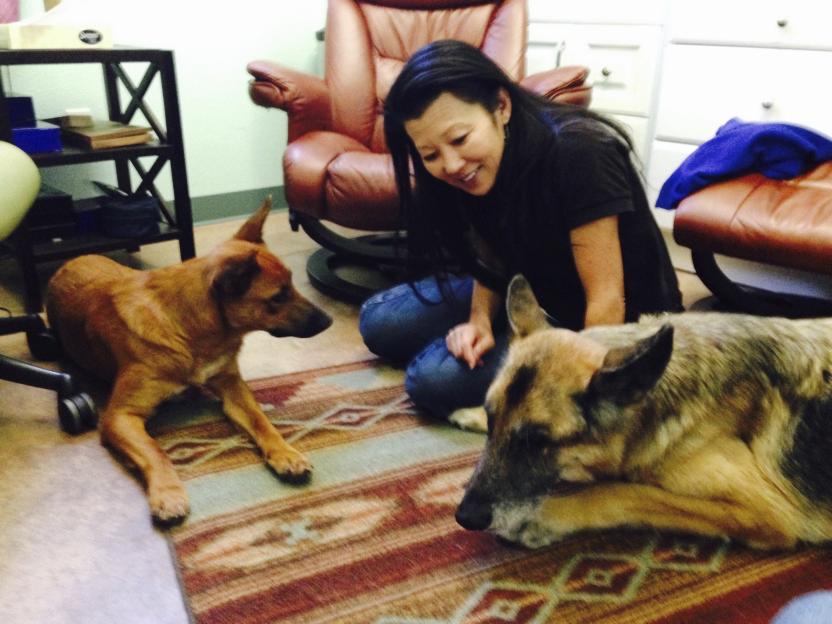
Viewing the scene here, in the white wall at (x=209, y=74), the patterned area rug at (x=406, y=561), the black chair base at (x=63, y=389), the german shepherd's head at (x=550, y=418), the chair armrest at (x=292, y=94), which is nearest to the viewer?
the german shepherd's head at (x=550, y=418)

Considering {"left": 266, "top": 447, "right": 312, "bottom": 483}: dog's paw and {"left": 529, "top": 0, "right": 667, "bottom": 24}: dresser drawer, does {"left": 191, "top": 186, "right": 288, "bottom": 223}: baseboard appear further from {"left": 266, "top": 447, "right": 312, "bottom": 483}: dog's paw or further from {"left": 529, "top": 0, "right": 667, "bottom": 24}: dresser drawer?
{"left": 266, "top": 447, "right": 312, "bottom": 483}: dog's paw

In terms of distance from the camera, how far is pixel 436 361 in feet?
6.34

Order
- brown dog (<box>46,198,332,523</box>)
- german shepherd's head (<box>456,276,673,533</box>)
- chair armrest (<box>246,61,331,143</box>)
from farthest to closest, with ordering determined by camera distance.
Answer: chair armrest (<box>246,61,331,143</box>) < brown dog (<box>46,198,332,523</box>) < german shepherd's head (<box>456,276,673,533</box>)

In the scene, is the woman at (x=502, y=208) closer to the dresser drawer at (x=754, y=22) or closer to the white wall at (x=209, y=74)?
the dresser drawer at (x=754, y=22)

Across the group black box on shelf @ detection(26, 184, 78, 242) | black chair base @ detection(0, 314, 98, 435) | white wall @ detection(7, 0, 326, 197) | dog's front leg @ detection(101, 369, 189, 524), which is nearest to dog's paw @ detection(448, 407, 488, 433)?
dog's front leg @ detection(101, 369, 189, 524)

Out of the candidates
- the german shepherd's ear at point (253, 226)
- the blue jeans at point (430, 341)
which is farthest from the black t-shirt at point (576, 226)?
the german shepherd's ear at point (253, 226)

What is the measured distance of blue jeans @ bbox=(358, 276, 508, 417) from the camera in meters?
1.89

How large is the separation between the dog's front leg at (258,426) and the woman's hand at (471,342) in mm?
486

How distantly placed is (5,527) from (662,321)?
1.42m

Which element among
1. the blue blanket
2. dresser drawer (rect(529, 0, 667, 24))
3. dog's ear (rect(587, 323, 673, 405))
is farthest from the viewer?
dresser drawer (rect(529, 0, 667, 24))

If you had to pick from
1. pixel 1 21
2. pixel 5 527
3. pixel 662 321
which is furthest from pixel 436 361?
pixel 1 21

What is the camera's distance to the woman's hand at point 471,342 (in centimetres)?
188

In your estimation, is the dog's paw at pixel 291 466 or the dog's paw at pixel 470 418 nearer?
the dog's paw at pixel 291 466

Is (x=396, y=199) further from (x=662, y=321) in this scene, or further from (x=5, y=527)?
(x=5, y=527)
